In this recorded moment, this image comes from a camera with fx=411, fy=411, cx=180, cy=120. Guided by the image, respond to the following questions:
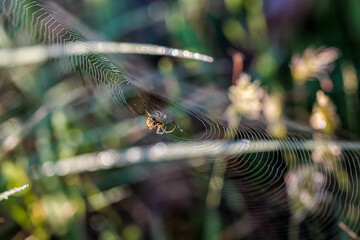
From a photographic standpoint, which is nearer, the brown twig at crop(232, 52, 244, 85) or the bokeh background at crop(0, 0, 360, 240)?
the bokeh background at crop(0, 0, 360, 240)

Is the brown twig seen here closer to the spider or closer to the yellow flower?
the yellow flower

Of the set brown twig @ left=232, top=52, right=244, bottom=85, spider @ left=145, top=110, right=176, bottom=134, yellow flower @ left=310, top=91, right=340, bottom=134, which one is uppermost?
brown twig @ left=232, top=52, right=244, bottom=85

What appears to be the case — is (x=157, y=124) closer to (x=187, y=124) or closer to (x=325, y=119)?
(x=187, y=124)

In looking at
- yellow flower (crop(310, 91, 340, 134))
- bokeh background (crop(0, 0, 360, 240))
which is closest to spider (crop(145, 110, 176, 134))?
bokeh background (crop(0, 0, 360, 240))

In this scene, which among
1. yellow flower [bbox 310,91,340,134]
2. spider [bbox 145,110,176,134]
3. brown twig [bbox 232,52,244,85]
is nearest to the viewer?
spider [bbox 145,110,176,134]

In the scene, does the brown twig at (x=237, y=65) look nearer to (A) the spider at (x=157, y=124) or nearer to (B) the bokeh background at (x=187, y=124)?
(B) the bokeh background at (x=187, y=124)

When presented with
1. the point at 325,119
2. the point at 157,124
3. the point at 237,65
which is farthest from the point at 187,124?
the point at 237,65

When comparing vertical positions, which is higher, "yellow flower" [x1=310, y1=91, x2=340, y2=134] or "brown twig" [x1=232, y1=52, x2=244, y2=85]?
"brown twig" [x1=232, y1=52, x2=244, y2=85]

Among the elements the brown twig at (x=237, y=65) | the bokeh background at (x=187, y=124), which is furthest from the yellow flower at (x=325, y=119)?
the brown twig at (x=237, y=65)
